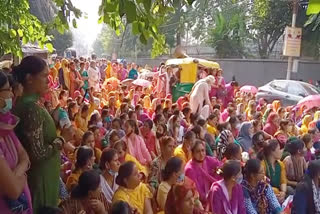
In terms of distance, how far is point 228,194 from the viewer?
4543 mm

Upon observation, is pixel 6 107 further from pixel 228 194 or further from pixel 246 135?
pixel 246 135

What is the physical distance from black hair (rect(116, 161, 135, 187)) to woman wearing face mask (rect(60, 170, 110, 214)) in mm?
436

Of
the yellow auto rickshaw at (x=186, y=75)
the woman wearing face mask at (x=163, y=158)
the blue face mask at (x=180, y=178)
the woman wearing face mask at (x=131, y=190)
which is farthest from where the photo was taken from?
the yellow auto rickshaw at (x=186, y=75)

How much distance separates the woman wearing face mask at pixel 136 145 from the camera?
6572mm

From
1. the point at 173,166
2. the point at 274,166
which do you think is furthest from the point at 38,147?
the point at 274,166

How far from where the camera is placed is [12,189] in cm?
235

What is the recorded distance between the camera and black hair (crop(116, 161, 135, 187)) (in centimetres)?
420

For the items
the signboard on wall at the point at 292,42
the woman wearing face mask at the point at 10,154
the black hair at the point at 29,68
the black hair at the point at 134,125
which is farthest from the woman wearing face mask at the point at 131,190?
the signboard on wall at the point at 292,42

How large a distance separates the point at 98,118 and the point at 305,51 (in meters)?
22.0

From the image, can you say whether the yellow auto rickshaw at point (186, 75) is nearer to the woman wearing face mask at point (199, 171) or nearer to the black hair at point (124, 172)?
the woman wearing face mask at point (199, 171)

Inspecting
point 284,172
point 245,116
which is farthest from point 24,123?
point 245,116

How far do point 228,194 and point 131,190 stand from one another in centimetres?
92

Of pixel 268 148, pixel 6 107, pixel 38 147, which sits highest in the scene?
pixel 6 107

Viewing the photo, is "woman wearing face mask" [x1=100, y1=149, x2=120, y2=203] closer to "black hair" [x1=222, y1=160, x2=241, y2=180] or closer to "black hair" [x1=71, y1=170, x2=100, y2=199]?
"black hair" [x1=71, y1=170, x2=100, y2=199]
